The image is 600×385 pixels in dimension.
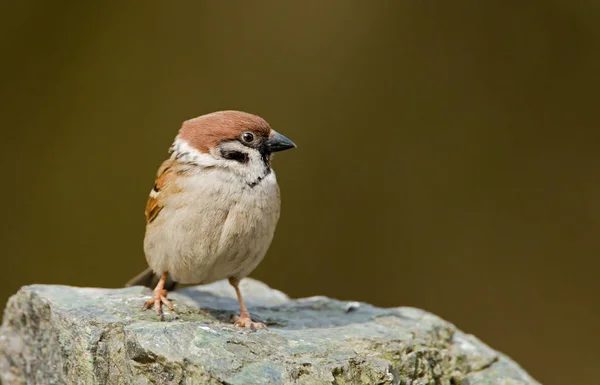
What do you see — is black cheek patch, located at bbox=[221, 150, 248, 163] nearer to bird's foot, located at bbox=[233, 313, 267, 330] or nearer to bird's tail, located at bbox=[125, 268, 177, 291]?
bird's foot, located at bbox=[233, 313, 267, 330]

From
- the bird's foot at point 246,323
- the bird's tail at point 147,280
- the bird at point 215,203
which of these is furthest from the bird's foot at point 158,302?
the bird's tail at point 147,280

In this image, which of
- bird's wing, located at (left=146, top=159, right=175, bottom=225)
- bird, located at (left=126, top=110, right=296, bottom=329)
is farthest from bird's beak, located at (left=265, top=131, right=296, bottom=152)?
bird's wing, located at (left=146, top=159, right=175, bottom=225)

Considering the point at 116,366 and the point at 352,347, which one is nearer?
the point at 116,366

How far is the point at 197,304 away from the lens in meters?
4.75

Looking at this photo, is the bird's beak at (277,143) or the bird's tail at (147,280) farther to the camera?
the bird's tail at (147,280)

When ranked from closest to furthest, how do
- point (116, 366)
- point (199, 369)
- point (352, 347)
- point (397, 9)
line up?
point (199, 369) → point (116, 366) → point (352, 347) → point (397, 9)

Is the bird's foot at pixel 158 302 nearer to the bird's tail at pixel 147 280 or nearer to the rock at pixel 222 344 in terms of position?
the rock at pixel 222 344

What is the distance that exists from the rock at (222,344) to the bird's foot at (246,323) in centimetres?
Result: 9

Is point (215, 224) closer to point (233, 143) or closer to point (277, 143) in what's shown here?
point (233, 143)

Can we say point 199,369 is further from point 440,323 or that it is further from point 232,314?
point 440,323

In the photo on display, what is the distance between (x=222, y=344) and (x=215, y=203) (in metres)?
0.84

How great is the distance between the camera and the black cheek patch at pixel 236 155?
439 centimetres

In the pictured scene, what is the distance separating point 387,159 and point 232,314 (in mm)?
3797

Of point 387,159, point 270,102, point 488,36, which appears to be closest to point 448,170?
point 387,159
